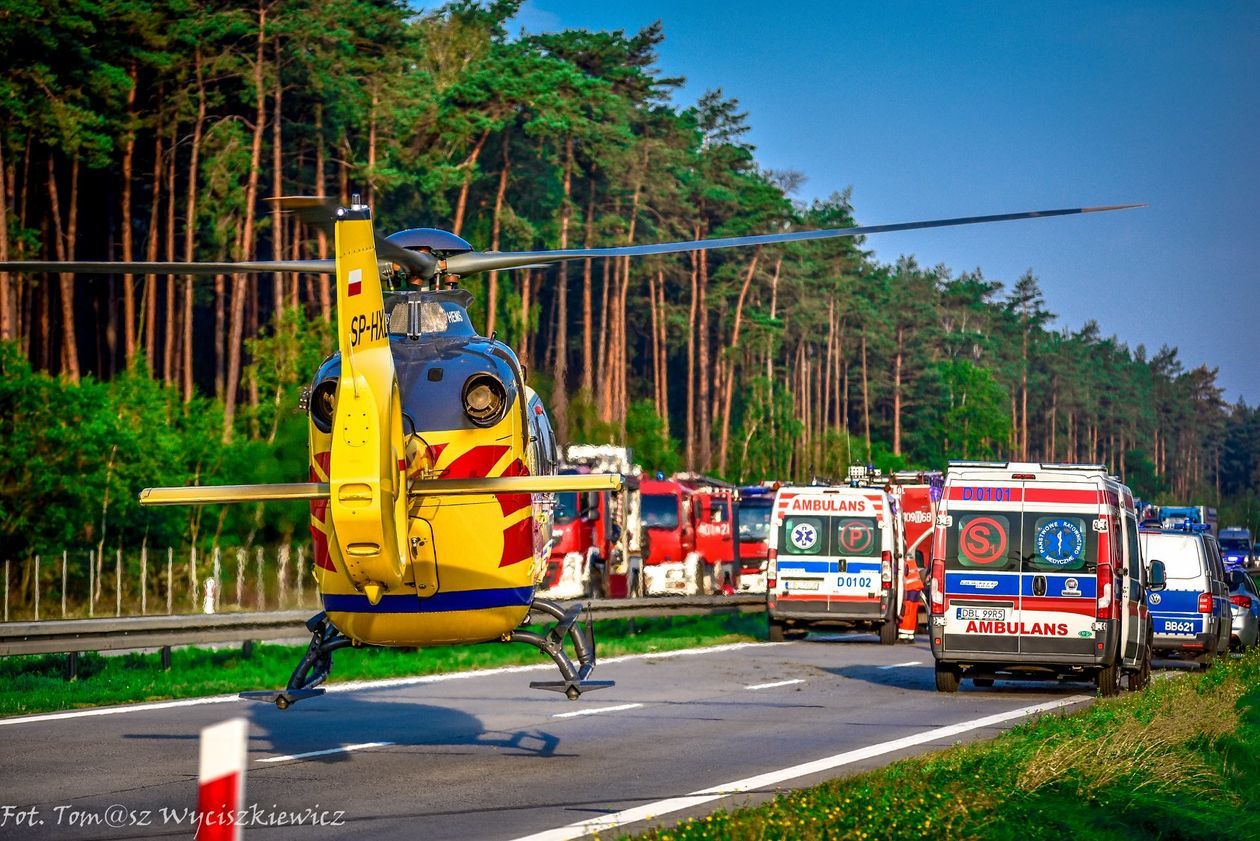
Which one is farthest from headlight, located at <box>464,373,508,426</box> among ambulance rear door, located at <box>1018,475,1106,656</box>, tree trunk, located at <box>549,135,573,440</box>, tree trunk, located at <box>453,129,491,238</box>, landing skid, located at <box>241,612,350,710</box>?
tree trunk, located at <box>453,129,491,238</box>

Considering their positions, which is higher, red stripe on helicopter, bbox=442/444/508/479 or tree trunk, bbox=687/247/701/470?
tree trunk, bbox=687/247/701/470

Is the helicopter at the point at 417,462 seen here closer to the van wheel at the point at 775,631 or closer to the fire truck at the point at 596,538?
the van wheel at the point at 775,631

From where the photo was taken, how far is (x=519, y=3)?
81.8 m

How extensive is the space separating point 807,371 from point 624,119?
135ft

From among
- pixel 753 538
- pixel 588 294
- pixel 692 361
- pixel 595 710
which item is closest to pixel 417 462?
pixel 595 710

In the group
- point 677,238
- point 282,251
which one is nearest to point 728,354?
point 677,238

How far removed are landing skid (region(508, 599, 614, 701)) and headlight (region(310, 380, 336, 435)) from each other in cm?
194

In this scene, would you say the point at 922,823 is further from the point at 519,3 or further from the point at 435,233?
the point at 519,3

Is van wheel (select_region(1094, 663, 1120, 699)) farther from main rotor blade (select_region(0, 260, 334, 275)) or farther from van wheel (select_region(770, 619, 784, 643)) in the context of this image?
main rotor blade (select_region(0, 260, 334, 275))

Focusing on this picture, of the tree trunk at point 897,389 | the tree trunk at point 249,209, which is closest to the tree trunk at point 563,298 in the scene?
the tree trunk at point 249,209

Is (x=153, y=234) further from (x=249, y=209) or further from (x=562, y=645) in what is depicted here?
(x=562, y=645)

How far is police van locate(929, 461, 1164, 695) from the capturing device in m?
19.5

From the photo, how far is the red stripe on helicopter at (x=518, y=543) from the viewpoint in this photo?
37.9 feet

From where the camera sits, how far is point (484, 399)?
11477 millimetres
